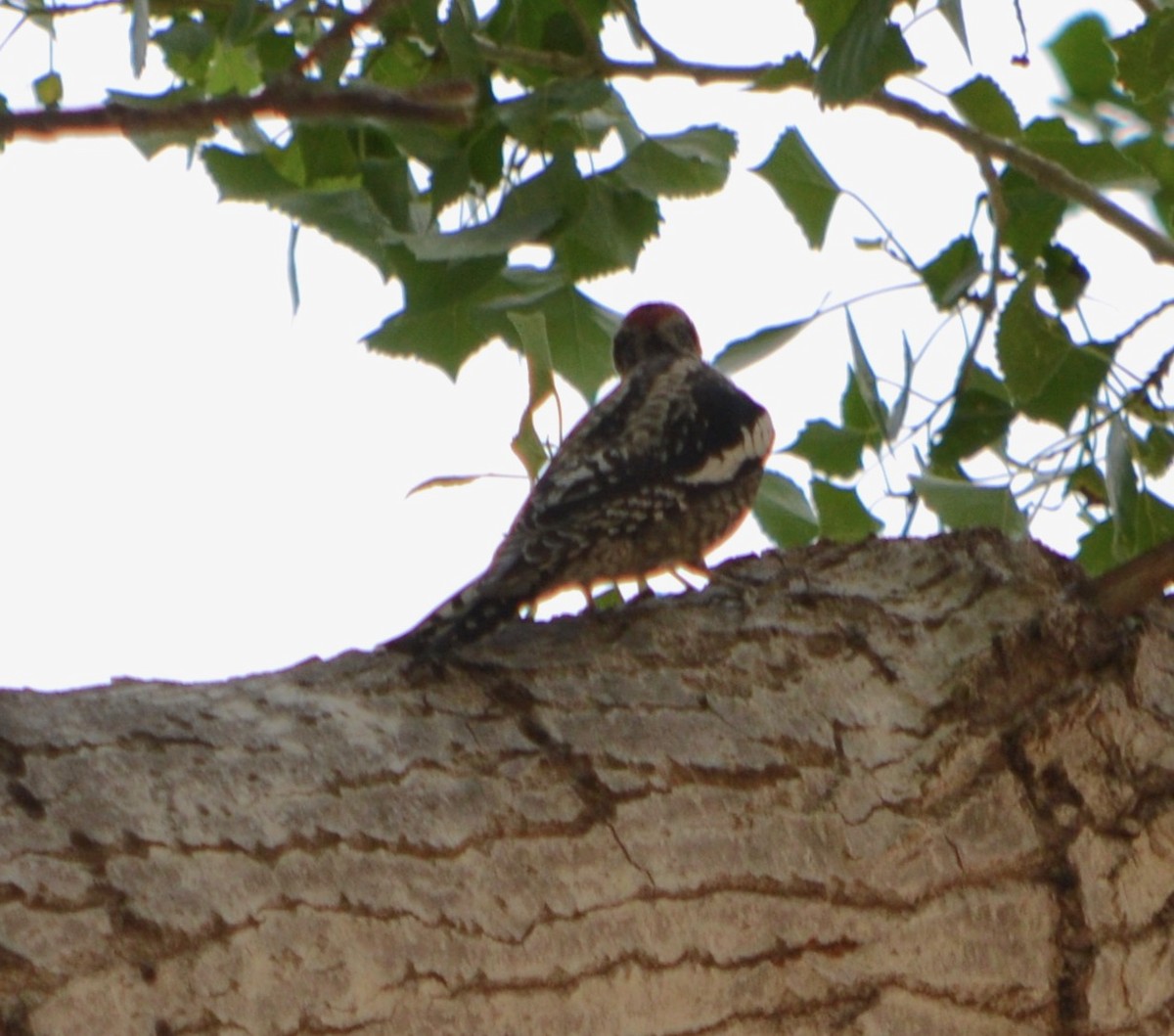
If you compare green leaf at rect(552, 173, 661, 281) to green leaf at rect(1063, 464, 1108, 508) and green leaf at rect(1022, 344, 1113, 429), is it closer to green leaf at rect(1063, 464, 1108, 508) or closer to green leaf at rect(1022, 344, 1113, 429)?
green leaf at rect(1022, 344, 1113, 429)

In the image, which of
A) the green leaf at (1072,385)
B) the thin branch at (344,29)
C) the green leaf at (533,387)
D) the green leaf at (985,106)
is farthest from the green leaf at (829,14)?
the thin branch at (344,29)

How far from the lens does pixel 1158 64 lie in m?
2.35

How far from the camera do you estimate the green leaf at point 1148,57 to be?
7.57 feet

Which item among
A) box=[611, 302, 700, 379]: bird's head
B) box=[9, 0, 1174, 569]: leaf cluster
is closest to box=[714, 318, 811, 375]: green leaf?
box=[9, 0, 1174, 569]: leaf cluster

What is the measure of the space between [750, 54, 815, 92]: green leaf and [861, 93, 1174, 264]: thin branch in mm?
438

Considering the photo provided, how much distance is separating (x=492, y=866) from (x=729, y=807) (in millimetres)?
323

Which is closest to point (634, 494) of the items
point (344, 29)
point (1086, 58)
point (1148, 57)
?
point (1148, 57)

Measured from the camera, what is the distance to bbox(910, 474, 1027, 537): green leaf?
2828 millimetres

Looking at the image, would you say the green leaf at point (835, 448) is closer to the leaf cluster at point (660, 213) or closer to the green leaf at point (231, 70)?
the leaf cluster at point (660, 213)

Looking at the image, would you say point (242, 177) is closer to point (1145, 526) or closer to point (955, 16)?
point (955, 16)

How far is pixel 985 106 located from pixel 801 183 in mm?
393

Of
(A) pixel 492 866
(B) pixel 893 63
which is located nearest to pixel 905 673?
(A) pixel 492 866

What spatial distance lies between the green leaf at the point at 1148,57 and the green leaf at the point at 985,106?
421 mm

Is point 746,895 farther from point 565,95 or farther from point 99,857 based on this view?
point 565,95
